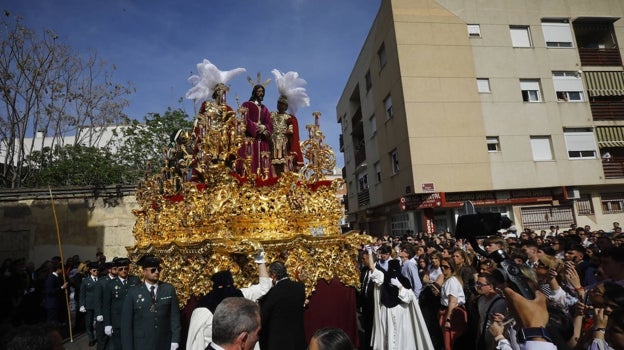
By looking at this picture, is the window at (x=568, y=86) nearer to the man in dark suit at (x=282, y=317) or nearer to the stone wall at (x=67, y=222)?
the man in dark suit at (x=282, y=317)

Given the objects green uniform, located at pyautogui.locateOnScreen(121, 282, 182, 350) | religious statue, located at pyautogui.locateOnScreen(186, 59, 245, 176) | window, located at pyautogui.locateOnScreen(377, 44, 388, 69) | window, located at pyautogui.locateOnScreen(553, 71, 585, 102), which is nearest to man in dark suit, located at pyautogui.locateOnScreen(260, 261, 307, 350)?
green uniform, located at pyautogui.locateOnScreen(121, 282, 182, 350)

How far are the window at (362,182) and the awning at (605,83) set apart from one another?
1497 centimetres

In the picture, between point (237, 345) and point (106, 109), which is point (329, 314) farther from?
point (106, 109)

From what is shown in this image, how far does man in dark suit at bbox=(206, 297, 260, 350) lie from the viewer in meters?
2.40

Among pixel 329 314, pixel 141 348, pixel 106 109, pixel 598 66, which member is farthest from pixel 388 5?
pixel 141 348

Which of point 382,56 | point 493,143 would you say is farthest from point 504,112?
point 382,56

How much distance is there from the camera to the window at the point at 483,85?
19.6 metres

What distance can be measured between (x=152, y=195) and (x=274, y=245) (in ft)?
9.99

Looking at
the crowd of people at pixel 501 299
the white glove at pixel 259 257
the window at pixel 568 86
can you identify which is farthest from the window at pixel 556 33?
the white glove at pixel 259 257

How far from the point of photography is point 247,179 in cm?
561

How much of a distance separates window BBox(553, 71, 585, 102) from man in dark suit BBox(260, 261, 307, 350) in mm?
22099

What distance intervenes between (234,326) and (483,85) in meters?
20.7

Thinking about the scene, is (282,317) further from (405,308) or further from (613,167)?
(613,167)

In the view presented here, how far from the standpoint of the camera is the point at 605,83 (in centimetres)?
2081
